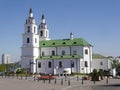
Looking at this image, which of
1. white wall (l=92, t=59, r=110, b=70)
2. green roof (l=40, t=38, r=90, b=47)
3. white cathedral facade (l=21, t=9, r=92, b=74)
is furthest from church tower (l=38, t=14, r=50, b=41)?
white wall (l=92, t=59, r=110, b=70)

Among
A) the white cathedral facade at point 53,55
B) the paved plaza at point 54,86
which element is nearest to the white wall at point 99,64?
the white cathedral facade at point 53,55

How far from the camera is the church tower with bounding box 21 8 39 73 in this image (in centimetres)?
9081

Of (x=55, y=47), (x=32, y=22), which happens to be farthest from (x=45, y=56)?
(x=32, y=22)

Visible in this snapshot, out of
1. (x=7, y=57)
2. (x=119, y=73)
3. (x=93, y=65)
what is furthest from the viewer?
(x=7, y=57)

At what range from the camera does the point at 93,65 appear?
3755 inches

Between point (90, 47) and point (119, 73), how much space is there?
20.8 m

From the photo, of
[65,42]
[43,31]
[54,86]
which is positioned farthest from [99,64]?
[54,86]

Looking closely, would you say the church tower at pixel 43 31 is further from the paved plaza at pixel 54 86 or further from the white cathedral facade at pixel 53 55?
the paved plaza at pixel 54 86

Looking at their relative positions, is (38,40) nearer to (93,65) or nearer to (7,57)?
(93,65)

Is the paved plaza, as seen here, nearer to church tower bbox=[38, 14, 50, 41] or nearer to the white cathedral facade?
the white cathedral facade

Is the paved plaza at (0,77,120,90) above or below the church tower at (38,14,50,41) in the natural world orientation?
below

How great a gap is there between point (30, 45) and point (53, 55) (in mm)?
7395

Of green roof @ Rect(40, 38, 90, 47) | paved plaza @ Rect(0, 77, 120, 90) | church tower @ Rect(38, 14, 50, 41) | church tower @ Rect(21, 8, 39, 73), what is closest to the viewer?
paved plaza @ Rect(0, 77, 120, 90)

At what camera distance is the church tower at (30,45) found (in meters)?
90.8
